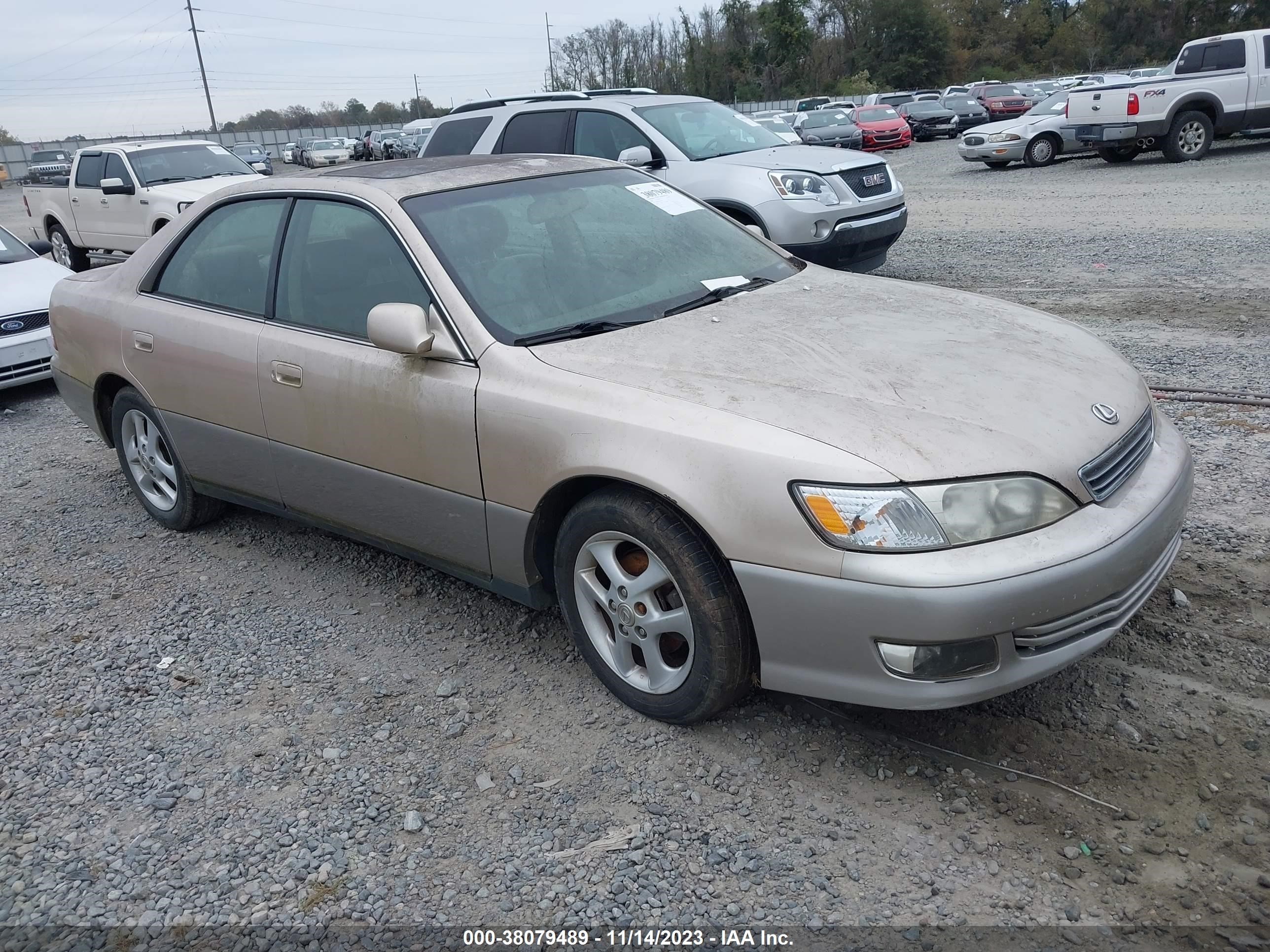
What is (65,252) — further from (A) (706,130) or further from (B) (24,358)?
(A) (706,130)

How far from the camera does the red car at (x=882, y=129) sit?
28.8 metres

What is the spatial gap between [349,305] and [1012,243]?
9200mm

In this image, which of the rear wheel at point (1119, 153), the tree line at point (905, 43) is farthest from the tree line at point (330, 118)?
the rear wheel at point (1119, 153)

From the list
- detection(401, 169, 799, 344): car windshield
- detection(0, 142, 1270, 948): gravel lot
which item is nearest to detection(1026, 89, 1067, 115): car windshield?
detection(0, 142, 1270, 948): gravel lot

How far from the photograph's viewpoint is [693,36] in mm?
69375

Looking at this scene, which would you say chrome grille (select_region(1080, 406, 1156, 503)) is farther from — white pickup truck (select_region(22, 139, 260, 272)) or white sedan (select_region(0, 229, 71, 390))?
white pickup truck (select_region(22, 139, 260, 272))

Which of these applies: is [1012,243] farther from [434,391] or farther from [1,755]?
[1,755]

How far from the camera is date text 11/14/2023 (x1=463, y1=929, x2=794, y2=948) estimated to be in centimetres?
233

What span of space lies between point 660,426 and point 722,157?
666 centimetres

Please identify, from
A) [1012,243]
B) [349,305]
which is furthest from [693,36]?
[349,305]

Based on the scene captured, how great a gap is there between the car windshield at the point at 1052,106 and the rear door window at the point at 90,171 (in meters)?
16.4

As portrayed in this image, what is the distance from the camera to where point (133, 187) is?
1259 centimetres

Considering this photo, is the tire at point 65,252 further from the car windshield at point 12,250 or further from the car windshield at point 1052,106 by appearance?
the car windshield at point 1052,106

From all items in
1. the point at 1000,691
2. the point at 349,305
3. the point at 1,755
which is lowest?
the point at 1,755
